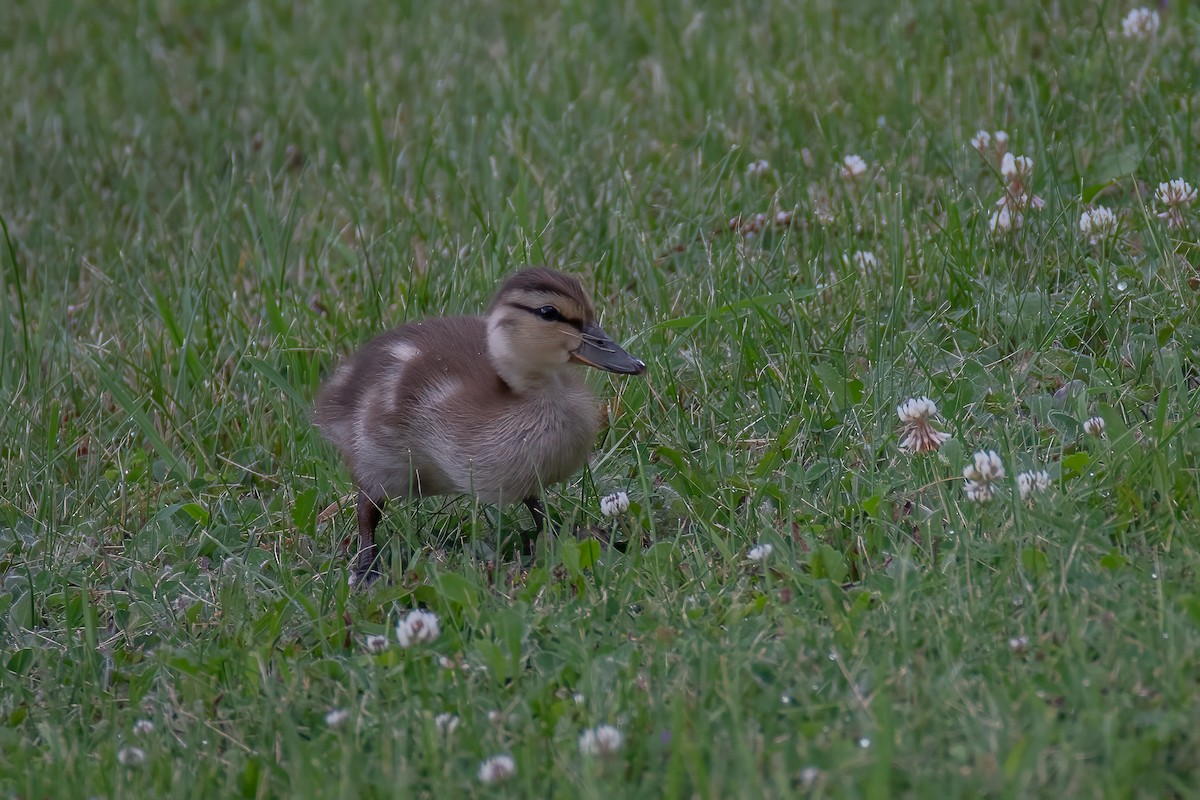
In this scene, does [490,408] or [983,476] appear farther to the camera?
[490,408]

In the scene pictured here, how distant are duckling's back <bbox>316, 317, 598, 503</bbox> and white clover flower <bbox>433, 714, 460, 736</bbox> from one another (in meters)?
1.10

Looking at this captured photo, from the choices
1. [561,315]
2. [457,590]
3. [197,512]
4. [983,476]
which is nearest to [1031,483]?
[983,476]

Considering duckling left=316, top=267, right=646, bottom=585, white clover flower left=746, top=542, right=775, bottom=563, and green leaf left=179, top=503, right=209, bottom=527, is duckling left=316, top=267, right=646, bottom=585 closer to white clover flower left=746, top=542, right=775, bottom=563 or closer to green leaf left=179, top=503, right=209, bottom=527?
Answer: green leaf left=179, top=503, right=209, bottom=527

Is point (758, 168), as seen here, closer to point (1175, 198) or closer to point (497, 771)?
point (1175, 198)

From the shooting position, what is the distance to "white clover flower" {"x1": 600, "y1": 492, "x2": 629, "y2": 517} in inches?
165

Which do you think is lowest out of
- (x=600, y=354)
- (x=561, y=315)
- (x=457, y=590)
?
(x=457, y=590)

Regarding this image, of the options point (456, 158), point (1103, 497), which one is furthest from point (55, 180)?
point (1103, 497)

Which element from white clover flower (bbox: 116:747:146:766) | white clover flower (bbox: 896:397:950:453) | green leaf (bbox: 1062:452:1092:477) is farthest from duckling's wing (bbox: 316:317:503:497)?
green leaf (bbox: 1062:452:1092:477)

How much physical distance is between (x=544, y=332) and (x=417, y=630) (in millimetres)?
1050

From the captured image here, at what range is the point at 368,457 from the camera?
4.36 metres

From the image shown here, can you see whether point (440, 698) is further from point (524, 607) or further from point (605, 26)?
point (605, 26)

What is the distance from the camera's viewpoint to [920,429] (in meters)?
4.12

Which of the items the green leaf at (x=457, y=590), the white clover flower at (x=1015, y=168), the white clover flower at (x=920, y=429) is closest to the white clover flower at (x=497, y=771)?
the green leaf at (x=457, y=590)

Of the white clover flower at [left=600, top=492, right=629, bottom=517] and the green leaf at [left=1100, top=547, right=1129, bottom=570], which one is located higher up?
the green leaf at [left=1100, top=547, right=1129, bottom=570]
